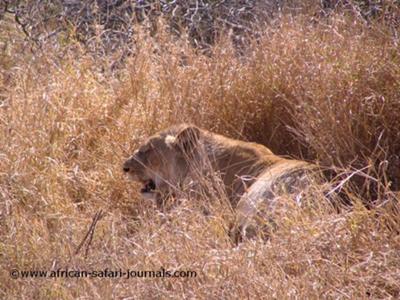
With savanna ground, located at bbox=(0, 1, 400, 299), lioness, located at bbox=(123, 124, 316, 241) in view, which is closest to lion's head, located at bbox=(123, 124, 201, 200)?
lioness, located at bbox=(123, 124, 316, 241)

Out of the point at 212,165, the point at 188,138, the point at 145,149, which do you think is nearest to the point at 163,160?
the point at 145,149

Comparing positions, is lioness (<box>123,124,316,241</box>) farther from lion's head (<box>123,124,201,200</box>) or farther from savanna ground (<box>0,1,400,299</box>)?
savanna ground (<box>0,1,400,299</box>)

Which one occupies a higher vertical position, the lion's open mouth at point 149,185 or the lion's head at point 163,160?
the lion's head at point 163,160

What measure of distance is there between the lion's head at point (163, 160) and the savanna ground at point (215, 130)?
0.10 metres

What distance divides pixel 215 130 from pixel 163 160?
18.0 inches

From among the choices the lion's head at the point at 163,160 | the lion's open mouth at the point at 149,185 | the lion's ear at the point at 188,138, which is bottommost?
the lion's open mouth at the point at 149,185

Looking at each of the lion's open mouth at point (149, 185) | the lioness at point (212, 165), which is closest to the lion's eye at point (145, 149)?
the lioness at point (212, 165)

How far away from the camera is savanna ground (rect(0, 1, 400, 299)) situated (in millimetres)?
4672

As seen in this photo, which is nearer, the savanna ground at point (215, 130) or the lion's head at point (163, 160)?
the savanna ground at point (215, 130)

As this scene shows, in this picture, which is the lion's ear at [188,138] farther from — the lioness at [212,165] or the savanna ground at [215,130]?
the savanna ground at [215,130]

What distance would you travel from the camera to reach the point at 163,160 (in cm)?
666

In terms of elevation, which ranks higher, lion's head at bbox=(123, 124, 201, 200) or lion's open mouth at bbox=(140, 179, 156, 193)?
lion's head at bbox=(123, 124, 201, 200)

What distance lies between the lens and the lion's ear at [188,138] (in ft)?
21.3

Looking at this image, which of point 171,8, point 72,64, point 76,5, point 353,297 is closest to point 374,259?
point 353,297
